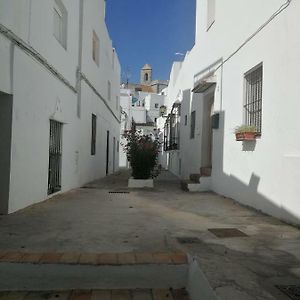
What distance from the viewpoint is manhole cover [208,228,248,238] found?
16.4 feet

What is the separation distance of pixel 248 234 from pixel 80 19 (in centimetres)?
894

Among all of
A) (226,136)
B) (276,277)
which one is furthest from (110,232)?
(226,136)

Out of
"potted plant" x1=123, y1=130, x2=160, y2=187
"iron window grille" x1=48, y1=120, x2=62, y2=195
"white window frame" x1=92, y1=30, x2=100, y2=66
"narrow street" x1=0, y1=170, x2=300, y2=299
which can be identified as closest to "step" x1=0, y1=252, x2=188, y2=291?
"narrow street" x1=0, y1=170, x2=300, y2=299

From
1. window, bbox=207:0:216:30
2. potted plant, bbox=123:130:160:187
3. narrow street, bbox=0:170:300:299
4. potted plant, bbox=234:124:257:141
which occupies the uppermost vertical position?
window, bbox=207:0:216:30

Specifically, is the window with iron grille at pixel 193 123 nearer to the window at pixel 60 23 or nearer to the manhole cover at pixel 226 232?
the window at pixel 60 23

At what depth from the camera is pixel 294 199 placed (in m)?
5.59

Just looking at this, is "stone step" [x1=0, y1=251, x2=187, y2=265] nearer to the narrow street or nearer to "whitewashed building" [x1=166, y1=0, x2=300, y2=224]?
the narrow street

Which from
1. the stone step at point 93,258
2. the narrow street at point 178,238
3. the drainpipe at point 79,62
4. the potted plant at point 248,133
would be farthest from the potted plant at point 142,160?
the stone step at point 93,258

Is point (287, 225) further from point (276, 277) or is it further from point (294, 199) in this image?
point (276, 277)

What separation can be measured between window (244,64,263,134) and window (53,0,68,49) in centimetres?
448

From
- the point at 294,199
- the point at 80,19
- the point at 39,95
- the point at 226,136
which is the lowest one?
the point at 294,199

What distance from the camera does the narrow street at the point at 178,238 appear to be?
3.34 meters

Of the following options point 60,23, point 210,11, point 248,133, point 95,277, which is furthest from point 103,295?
point 210,11

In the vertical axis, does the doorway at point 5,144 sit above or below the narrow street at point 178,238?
above
